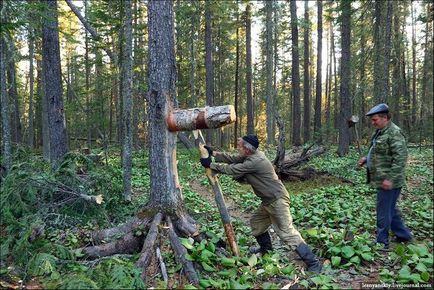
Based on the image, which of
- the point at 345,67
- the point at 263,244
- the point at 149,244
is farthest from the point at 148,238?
the point at 345,67

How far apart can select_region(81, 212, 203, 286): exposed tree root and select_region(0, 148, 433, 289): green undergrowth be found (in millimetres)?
140

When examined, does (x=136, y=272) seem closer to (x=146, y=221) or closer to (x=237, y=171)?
(x=146, y=221)

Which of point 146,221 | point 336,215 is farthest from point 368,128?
point 146,221

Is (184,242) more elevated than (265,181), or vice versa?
(265,181)

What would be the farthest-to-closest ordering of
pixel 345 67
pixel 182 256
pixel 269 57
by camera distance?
1. pixel 269 57
2. pixel 345 67
3. pixel 182 256

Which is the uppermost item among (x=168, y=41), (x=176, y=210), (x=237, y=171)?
(x=168, y=41)

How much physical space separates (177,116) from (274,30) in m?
16.0

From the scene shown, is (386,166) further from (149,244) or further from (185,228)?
(149,244)

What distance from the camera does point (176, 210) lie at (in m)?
5.43

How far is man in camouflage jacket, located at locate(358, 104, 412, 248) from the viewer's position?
549 cm

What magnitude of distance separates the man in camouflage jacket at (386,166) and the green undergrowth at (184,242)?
0.49 meters

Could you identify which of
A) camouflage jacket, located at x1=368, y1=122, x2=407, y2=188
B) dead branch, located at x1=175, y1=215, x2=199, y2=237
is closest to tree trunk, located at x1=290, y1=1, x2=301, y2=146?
camouflage jacket, located at x1=368, y1=122, x2=407, y2=188

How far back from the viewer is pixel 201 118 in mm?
5020

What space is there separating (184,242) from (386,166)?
3403 millimetres
